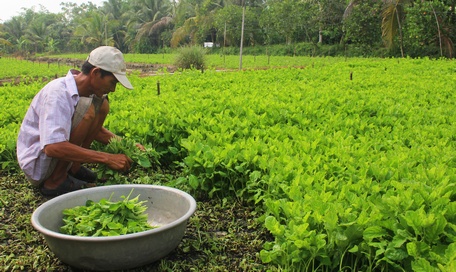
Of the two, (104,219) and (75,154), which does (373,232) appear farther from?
(75,154)

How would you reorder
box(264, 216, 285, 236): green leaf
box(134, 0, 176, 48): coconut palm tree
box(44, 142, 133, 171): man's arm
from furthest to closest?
box(134, 0, 176, 48): coconut palm tree → box(44, 142, 133, 171): man's arm → box(264, 216, 285, 236): green leaf

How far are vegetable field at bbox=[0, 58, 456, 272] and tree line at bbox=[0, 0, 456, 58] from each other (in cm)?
857

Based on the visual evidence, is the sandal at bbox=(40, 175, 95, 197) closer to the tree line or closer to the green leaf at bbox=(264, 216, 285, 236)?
the green leaf at bbox=(264, 216, 285, 236)

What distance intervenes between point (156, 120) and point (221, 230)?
1838 millimetres

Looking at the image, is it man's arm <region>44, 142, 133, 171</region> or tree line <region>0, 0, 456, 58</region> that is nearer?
man's arm <region>44, 142, 133, 171</region>

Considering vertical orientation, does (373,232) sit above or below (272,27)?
below

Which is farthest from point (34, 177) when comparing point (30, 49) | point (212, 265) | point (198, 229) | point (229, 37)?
point (30, 49)

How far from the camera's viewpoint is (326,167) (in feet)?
9.97

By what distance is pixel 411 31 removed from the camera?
18.8m

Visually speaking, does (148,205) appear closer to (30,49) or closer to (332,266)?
(332,266)

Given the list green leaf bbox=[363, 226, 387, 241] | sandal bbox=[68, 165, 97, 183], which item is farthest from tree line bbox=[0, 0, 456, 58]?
green leaf bbox=[363, 226, 387, 241]

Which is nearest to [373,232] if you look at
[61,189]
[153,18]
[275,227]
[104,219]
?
[275,227]

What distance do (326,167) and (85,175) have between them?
81.7 inches

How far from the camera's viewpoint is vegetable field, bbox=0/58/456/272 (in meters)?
2.20
